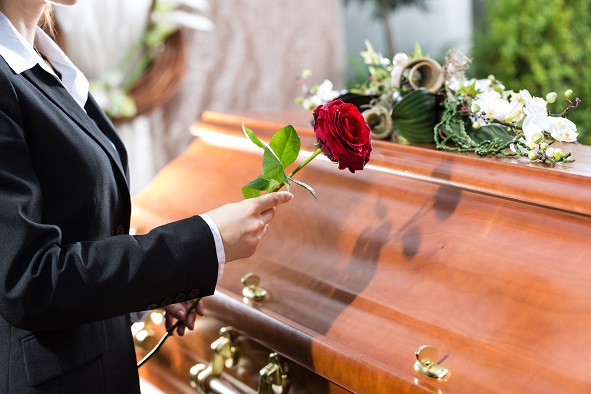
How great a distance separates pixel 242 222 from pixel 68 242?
0.29 metres

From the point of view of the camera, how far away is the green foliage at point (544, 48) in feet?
19.4

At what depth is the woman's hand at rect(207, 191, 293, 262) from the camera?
3.76ft

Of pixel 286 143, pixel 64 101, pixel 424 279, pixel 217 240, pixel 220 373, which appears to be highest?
pixel 64 101

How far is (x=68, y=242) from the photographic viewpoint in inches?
46.3

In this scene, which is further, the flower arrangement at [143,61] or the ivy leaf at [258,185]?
the flower arrangement at [143,61]

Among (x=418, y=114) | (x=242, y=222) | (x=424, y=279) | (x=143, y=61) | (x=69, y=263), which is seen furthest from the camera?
(x=143, y=61)

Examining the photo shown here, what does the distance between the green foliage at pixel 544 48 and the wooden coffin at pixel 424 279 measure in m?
4.70

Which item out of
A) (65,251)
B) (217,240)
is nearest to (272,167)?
(217,240)

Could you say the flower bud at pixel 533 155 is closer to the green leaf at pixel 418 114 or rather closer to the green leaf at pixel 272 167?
the green leaf at pixel 418 114

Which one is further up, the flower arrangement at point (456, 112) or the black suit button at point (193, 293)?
the flower arrangement at point (456, 112)

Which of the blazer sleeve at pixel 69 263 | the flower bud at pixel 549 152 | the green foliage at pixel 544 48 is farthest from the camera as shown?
the green foliage at pixel 544 48

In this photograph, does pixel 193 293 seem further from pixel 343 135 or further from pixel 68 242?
pixel 343 135

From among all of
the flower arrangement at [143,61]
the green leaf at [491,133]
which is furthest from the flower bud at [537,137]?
the flower arrangement at [143,61]

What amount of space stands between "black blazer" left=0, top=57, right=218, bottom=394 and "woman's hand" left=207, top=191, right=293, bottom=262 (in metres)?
0.03
